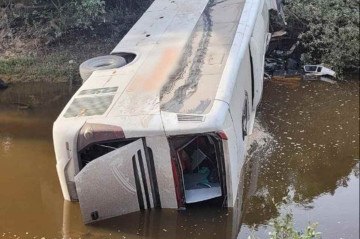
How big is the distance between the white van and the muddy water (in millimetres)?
263

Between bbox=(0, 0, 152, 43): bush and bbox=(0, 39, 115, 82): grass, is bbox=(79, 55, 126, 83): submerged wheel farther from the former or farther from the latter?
bbox=(0, 0, 152, 43): bush

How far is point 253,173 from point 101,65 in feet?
8.44

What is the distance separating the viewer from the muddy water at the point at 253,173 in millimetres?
6051

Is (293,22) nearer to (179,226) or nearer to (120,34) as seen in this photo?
(120,34)

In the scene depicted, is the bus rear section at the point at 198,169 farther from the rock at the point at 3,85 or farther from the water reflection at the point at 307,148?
the rock at the point at 3,85

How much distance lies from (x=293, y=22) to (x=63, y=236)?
7202mm

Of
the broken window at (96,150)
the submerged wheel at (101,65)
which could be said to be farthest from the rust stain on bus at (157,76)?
the broken window at (96,150)

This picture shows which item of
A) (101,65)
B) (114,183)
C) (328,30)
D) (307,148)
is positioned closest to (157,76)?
(101,65)

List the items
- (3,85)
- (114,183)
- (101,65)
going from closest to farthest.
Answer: (114,183)
(101,65)
(3,85)

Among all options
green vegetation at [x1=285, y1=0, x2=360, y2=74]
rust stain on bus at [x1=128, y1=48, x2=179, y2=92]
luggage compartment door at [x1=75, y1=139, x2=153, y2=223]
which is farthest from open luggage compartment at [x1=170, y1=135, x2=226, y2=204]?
green vegetation at [x1=285, y1=0, x2=360, y2=74]

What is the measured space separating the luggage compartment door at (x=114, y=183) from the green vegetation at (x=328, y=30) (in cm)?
563

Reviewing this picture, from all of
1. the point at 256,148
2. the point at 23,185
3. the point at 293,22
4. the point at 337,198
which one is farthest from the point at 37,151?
the point at 293,22

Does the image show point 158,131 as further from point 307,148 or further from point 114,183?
point 307,148

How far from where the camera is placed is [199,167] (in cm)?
681
